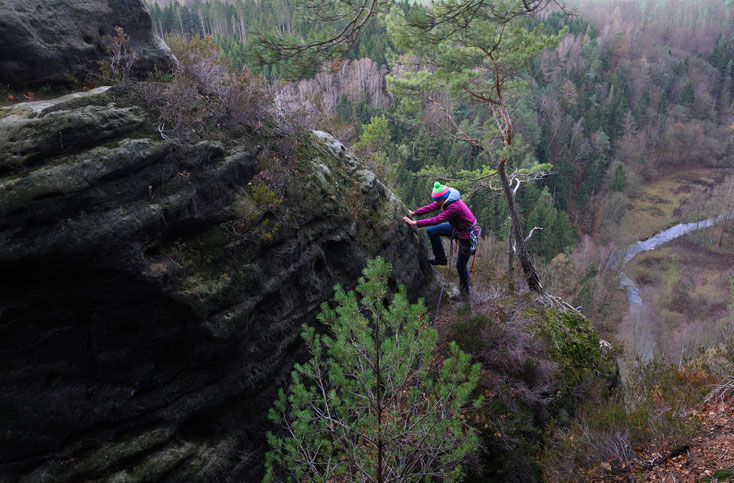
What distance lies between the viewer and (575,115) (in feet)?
199

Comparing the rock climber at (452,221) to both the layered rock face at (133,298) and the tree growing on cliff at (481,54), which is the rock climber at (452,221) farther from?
the layered rock face at (133,298)

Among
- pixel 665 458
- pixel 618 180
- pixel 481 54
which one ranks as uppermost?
pixel 481 54

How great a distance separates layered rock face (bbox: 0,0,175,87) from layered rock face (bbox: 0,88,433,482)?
2.56 ft

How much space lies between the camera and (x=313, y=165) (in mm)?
6582

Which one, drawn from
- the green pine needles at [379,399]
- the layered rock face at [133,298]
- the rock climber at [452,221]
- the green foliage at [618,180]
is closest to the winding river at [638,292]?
the green foliage at [618,180]

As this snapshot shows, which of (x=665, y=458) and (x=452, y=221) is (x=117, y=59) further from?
(x=665, y=458)

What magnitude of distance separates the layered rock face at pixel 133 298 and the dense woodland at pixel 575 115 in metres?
19.0

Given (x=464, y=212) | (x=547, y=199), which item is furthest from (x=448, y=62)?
(x=547, y=199)

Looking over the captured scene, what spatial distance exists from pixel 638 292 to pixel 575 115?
3053cm

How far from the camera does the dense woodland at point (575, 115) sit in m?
41.4

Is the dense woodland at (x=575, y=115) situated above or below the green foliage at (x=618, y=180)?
above

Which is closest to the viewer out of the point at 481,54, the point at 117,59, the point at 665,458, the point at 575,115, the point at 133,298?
the point at 133,298

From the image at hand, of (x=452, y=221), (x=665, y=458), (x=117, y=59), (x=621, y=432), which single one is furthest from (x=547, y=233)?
(x=117, y=59)

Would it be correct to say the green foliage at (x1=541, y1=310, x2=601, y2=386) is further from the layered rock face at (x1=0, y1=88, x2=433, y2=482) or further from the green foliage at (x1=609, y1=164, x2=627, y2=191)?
the green foliage at (x1=609, y1=164, x2=627, y2=191)
